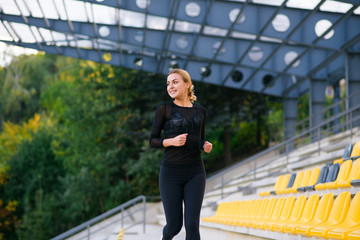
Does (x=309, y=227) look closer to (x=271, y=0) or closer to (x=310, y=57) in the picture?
(x=271, y=0)

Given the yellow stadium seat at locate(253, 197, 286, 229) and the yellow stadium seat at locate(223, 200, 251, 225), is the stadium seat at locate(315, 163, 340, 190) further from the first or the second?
the yellow stadium seat at locate(223, 200, 251, 225)

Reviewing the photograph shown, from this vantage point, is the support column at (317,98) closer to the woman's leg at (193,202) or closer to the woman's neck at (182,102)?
the woman's neck at (182,102)

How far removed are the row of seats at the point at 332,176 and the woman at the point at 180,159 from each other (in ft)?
7.53

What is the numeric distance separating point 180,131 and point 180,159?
25 cm

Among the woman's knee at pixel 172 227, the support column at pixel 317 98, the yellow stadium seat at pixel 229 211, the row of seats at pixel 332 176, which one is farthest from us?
the support column at pixel 317 98

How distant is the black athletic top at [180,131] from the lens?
4281mm

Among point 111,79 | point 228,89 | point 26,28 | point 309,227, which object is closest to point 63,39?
point 26,28

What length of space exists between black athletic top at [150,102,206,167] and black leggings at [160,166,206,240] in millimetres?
85

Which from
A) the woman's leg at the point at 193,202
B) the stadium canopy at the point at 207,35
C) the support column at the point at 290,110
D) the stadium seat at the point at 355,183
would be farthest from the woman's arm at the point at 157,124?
the support column at the point at 290,110

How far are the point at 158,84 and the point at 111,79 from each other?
135 inches

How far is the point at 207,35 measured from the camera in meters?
19.5

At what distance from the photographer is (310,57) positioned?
64.7 ft

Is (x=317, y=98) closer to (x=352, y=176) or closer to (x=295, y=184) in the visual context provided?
(x=295, y=184)

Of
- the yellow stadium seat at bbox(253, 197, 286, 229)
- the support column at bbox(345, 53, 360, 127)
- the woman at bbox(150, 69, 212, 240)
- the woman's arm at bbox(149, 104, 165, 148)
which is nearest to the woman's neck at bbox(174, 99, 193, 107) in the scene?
the woman at bbox(150, 69, 212, 240)
